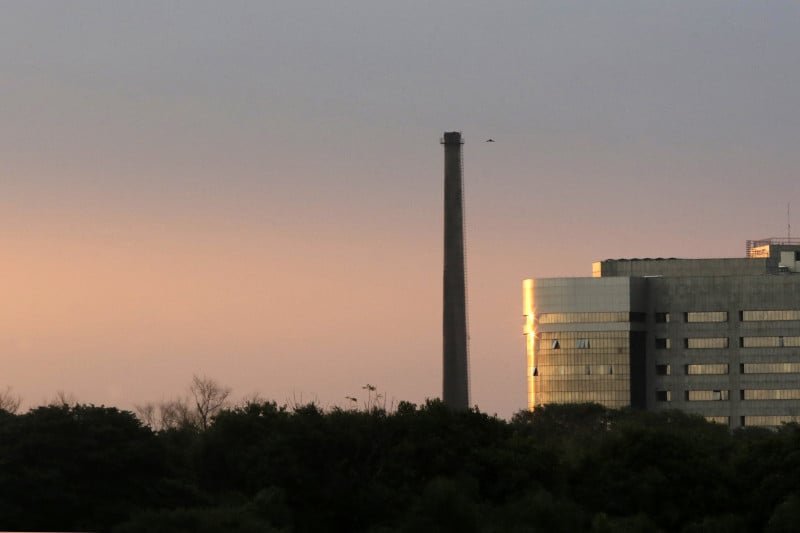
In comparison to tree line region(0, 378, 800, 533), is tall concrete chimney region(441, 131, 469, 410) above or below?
above

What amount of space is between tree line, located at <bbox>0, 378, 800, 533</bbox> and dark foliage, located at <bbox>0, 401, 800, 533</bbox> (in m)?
0.09

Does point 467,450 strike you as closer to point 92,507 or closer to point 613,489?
point 613,489

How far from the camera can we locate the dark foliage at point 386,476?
299 feet

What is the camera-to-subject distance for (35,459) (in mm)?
96562

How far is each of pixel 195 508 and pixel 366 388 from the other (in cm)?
2711

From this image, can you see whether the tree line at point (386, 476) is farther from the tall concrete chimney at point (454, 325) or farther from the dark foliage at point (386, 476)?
the tall concrete chimney at point (454, 325)

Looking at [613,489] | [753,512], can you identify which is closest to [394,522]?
[613,489]

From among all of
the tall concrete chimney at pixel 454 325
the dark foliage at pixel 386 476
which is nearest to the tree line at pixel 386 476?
the dark foliage at pixel 386 476

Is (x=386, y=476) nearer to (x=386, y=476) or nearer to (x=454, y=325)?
(x=386, y=476)

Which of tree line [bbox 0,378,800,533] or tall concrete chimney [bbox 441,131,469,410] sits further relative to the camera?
tall concrete chimney [bbox 441,131,469,410]

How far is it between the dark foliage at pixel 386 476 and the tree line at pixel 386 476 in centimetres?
9

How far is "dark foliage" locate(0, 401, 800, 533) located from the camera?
9112cm

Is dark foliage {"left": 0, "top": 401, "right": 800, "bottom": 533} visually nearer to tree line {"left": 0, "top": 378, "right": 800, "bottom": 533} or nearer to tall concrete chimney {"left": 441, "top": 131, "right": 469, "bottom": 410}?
tree line {"left": 0, "top": 378, "right": 800, "bottom": 533}

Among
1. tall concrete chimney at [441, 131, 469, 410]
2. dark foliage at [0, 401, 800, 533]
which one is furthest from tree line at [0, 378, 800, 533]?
tall concrete chimney at [441, 131, 469, 410]
